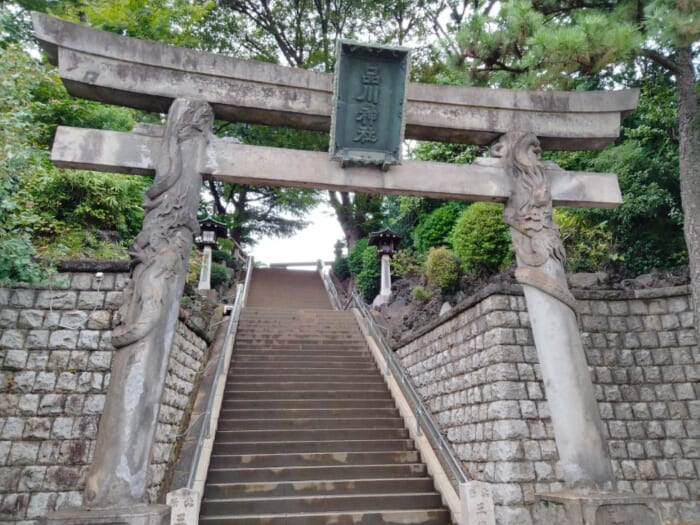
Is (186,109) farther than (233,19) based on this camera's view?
No

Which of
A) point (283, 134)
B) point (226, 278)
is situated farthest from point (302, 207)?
point (226, 278)

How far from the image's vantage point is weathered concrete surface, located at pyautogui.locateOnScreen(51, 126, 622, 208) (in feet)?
14.7

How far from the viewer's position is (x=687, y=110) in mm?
6234

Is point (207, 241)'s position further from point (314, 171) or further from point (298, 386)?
point (314, 171)

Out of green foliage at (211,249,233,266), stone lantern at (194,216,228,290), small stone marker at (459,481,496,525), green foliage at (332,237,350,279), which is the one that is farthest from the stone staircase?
green foliage at (332,237,350,279)

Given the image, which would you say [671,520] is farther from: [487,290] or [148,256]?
[148,256]

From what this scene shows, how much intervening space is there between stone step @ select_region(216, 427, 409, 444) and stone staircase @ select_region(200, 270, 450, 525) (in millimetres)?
15

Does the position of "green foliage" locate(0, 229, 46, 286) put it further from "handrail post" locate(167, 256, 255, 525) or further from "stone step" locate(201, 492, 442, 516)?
"stone step" locate(201, 492, 442, 516)

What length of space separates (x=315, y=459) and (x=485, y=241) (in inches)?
203

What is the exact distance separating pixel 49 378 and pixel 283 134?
46.9 feet

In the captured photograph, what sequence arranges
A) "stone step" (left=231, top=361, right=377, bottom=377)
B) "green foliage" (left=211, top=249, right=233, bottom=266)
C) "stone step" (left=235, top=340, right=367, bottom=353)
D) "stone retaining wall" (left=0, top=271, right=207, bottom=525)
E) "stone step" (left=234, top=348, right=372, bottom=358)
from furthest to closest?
"green foliage" (left=211, top=249, right=233, bottom=266), "stone step" (left=235, top=340, right=367, bottom=353), "stone step" (left=234, top=348, right=372, bottom=358), "stone step" (left=231, top=361, right=377, bottom=377), "stone retaining wall" (left=0, top=271, right=207, bottom=525)

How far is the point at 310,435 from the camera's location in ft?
23.9

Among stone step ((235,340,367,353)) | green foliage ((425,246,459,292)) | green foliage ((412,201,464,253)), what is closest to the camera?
green foliage ((425,246,459,292))

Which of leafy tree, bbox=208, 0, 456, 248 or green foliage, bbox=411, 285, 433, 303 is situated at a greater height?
leafy tree, bbox=208, 0, 456, 248
